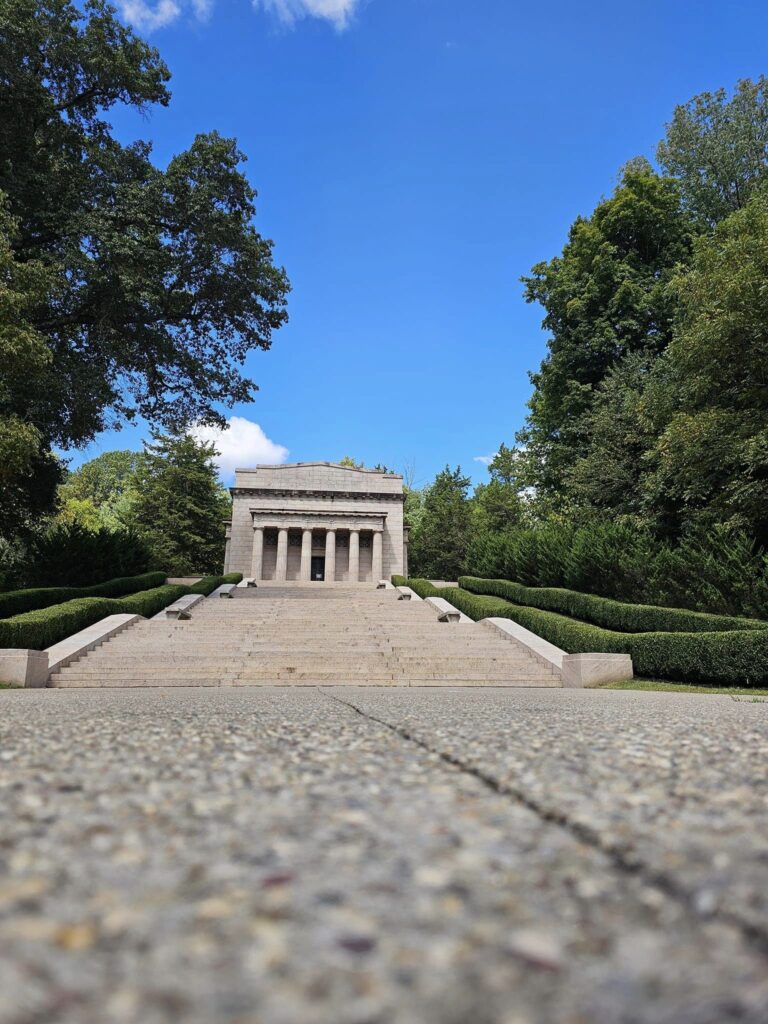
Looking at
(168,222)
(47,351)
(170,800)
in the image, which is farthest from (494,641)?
(168,222)

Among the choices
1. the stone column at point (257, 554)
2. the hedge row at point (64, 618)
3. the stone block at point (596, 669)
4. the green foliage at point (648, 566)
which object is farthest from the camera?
the stone column at point (257, 554)

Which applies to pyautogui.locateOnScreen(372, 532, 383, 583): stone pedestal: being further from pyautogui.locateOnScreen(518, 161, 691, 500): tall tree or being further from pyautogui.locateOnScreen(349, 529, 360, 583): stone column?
pyautogui.locateOnScreen(518, 161, 691, 500): tall tree

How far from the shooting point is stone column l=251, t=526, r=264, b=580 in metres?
39.3

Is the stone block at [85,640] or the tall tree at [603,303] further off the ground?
the tall tree at [603,303]

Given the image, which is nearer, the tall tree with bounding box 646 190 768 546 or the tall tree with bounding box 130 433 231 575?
the tall tree with bounding box 646 190 768 546

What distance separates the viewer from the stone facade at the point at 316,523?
1592 inches

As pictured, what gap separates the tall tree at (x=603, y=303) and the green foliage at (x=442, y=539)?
1680cm

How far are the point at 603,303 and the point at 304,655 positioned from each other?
72.5 feet

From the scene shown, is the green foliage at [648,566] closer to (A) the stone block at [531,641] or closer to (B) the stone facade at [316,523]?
(A) the stone block at [531,641]

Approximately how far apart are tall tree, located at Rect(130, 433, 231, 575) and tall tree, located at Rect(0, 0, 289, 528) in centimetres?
1897

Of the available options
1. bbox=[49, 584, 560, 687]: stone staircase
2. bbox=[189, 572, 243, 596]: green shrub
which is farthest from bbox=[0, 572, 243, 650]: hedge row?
bbox=[189, 572, 243, 596]: green shrub

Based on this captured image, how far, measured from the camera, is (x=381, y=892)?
52.2 inches

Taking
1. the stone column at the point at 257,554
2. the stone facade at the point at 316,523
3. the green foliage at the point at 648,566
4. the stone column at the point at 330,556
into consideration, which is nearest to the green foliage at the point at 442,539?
the stone facade at the point at 316,523

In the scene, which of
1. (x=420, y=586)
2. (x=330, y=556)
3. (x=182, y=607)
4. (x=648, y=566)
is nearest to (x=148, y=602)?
(x=182, y=607)
